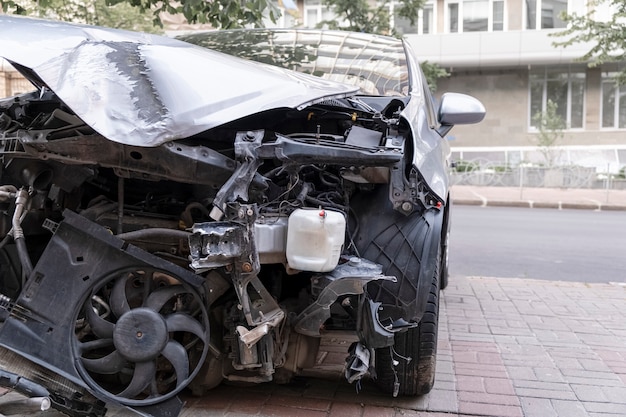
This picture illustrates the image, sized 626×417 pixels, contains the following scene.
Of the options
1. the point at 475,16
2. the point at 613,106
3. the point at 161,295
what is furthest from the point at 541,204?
the point at 161,295

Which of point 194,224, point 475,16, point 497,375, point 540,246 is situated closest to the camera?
point 194,224

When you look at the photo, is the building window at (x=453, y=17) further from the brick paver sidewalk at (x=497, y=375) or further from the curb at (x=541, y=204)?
the brick paver sidewalk at (x=497, y=375)

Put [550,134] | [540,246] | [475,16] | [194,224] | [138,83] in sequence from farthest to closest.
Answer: [475,16] < [550,134] < [540,246] < [194,224] < [138,83]

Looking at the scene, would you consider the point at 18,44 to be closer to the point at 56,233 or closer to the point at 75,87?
the point at 75,87

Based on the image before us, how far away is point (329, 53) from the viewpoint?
390cm

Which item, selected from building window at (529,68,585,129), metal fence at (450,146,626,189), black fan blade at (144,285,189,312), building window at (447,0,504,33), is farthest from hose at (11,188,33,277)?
building window at (447,0,504,33)

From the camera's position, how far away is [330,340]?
8.81 feet

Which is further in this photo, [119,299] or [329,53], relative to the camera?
[329,53]

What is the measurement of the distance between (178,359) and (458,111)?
2.41 meters

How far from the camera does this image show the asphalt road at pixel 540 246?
6969 millimetres

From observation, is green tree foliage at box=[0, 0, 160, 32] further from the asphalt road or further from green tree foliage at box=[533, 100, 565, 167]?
green tree foliage at box=[533, 100, 565, 167]

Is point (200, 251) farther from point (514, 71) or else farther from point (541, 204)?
point (514, 71)

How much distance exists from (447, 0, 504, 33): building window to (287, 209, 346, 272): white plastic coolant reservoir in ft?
87.0

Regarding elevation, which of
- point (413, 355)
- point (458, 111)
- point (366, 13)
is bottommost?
point (413, 355)
